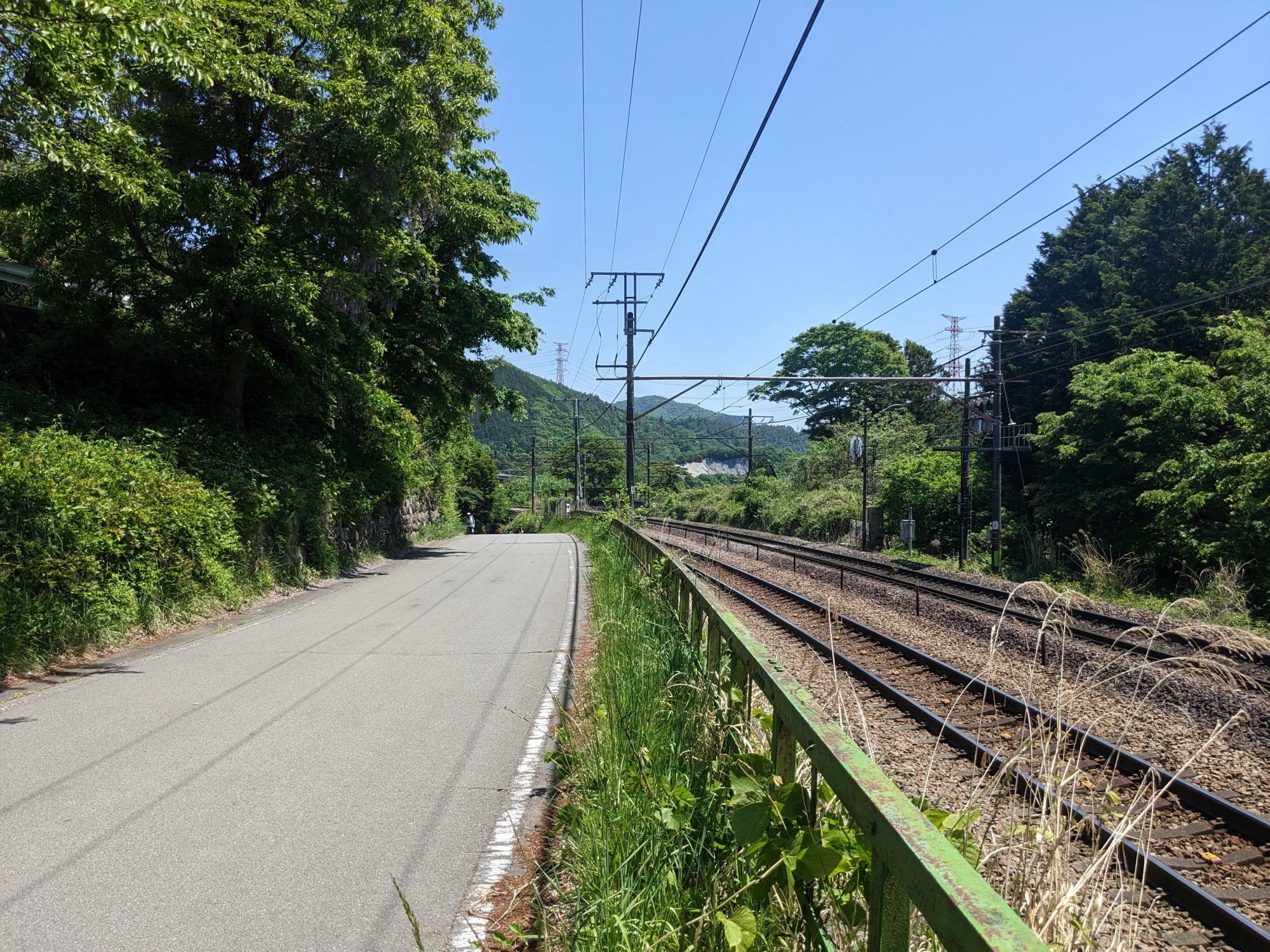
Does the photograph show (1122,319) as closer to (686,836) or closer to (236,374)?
(236,374)

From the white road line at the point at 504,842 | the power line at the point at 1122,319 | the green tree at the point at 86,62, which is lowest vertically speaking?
→ the white road line at the point at 504,842

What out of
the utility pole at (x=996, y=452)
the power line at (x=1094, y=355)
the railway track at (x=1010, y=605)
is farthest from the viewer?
the power line at (x=1094, y=355)

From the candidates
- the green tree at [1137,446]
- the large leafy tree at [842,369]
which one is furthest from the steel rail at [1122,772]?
the large leafy tree at [842,369]

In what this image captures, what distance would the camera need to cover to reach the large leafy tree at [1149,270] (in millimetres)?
30250

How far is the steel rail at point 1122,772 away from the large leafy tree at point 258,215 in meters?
10.8

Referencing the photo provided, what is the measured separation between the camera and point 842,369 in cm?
6656

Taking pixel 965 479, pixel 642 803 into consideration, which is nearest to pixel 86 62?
pixel 642 803

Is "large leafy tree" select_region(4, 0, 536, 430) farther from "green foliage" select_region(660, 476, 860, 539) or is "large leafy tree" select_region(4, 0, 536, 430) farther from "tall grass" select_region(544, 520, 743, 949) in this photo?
"green foliage" select_region(660, 476, 860, 539)

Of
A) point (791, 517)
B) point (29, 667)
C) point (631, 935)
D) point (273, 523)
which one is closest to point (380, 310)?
point (273, 523)

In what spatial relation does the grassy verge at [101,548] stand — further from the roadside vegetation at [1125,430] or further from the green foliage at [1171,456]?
the green foliage at [1171,456]

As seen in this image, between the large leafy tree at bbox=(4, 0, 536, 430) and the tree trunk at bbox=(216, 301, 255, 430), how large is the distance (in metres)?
0.04

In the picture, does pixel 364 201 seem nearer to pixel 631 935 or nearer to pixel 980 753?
pixel 980 753

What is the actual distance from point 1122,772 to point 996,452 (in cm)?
1919

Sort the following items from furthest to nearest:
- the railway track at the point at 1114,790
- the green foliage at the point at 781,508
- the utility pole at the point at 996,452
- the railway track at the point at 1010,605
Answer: the green foliage at the point at 781,508, the utility pole at the point at 996,452, the railway track at the point at 1010,605, the railway track at the point at 1114,790
